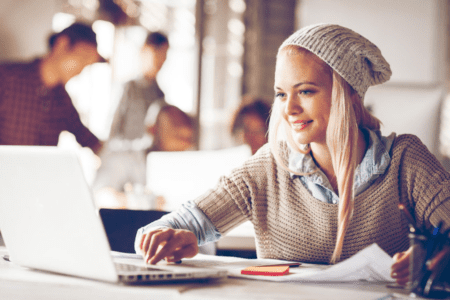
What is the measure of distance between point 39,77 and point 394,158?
8.29 ft

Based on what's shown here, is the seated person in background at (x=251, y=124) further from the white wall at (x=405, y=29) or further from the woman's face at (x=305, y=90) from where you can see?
the woman's face at (x=305, y=90)

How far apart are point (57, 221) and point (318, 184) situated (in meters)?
0.67

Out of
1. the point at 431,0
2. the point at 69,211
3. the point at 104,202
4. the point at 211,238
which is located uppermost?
the point at 431,0

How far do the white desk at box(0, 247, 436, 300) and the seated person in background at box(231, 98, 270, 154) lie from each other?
7.46 feet

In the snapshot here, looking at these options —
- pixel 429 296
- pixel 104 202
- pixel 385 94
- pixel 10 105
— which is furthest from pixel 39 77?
pixel 429 296

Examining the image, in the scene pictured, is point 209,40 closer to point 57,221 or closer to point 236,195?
point 236,195

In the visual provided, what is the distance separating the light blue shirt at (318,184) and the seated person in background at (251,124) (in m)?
1.81

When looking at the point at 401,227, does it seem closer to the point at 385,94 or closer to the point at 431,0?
the point at 385,94

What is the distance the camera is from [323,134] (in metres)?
1.26

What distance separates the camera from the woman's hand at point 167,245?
98 centimetres

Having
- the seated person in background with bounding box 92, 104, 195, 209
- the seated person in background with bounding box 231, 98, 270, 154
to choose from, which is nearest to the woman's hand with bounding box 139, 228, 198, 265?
the seated person in background with bounding box 231, 98, 270, 154

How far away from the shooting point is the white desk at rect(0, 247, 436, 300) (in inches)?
29.5

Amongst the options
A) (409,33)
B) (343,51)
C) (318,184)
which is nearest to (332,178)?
(318,184)

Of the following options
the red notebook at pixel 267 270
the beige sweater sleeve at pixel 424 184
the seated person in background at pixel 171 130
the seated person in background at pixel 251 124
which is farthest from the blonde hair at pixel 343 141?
the seated person in background at pixel 171 130
